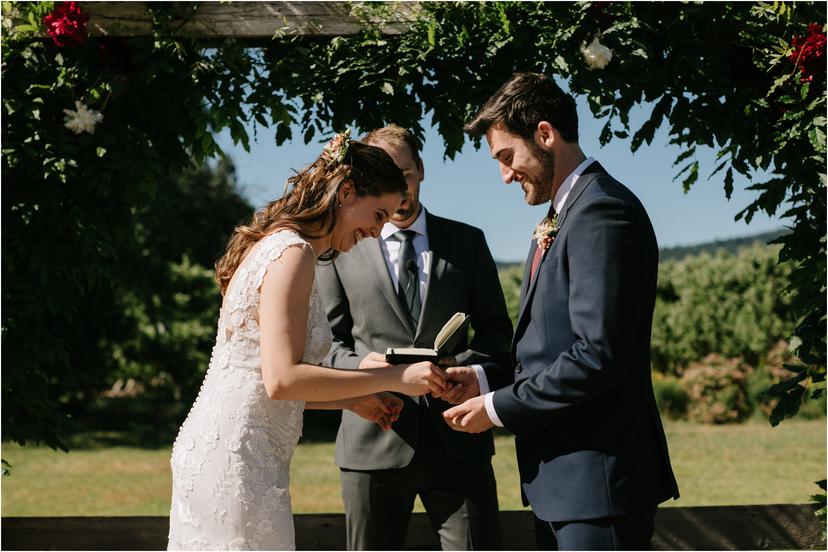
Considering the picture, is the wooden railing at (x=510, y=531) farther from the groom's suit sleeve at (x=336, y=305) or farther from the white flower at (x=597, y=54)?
the white flower at (x=597, y=54)

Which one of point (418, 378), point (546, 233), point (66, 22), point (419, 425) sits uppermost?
point (66, 22)

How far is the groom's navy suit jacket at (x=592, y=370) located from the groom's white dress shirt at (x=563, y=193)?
0.08ft

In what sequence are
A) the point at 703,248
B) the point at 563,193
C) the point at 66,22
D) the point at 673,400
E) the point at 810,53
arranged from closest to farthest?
1. the point at 563,193
2. the point at 810,53
3. the point at 66,22
4. the point at 673,400
5. the point at 703,248

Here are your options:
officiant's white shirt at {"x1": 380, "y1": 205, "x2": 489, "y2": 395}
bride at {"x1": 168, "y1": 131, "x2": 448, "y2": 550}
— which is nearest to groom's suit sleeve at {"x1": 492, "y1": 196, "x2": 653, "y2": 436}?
bride at {"x1": 168, "y1": 131, "x2": 448, "y2": 550}

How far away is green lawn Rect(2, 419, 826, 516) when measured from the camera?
883 centimetres

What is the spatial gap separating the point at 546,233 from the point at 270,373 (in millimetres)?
921

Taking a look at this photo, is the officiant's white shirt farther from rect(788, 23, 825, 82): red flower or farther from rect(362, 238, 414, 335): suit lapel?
rect(788, 23, 825, 82): red flower

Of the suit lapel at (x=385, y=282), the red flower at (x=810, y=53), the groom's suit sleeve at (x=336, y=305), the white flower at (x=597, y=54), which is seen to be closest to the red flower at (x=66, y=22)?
the groom's suit sleeve at (x=336, y=305)

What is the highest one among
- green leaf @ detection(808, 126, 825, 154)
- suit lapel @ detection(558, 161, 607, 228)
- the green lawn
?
green leaf @ detection(808, 126, 825, 154)

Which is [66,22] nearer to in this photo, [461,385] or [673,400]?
[461,385]

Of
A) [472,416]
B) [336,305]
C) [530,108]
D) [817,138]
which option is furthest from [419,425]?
[817,138]

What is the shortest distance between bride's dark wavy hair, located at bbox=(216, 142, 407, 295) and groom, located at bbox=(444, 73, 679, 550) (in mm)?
433

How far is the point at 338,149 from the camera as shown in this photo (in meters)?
2.95

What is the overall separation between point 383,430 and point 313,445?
1006 cm
